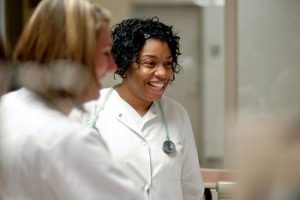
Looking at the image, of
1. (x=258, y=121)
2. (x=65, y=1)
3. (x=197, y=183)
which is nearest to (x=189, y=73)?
(x=197, y=183)

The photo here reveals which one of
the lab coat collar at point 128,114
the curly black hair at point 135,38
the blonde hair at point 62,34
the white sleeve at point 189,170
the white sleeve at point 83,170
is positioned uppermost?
the blonde hair at point 62,34

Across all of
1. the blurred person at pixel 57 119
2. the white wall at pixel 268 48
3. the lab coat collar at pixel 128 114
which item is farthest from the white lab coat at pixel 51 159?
the white wall at pixel 268 48

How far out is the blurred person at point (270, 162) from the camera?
534 millimetres

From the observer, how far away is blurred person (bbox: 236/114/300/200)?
0.53m

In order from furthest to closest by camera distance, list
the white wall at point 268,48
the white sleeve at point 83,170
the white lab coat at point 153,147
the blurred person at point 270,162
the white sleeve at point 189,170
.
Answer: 1. the white wall at point 268,48
2. the white sleeve at point 189,170
3. the white lab coat at point 153,147
4. the white sleeve at point 83,170
5. the blurred person at point 270,162

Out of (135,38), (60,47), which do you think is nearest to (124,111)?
(135,38)

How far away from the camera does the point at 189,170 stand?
1666 mm

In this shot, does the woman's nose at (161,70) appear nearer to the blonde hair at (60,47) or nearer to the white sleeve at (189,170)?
the white sleeve at (189,170)

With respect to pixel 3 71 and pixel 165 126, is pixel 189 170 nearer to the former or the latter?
pixel 165 126

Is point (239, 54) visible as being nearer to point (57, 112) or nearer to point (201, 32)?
point (57, 112)

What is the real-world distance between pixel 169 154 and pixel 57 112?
0.75 m

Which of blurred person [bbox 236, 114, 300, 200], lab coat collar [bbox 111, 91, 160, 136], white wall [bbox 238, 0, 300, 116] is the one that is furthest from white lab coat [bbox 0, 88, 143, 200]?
white wall [bbox 238, 0, 300, 116]

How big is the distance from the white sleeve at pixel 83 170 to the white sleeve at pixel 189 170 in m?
0.77

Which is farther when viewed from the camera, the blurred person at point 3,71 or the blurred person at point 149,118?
the blurred person at point 149,118
